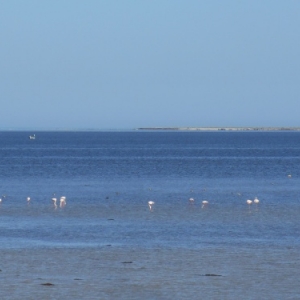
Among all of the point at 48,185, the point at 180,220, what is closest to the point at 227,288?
the point at 180,220

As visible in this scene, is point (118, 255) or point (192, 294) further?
point (118, 255)

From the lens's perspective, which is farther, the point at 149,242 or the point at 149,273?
→ the point at 149,242

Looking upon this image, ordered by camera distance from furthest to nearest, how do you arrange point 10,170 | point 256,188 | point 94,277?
point 10,170, point 256,188, point 94,277

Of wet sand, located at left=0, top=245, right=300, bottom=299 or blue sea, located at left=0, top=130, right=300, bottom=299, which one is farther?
blue sea, located at left=0, top=130, right=300, bottom=299

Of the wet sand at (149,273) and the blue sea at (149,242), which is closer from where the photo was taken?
the wet sand at (149,273)

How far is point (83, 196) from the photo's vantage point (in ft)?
144

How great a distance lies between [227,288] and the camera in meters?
18.6

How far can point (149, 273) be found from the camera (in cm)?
2016

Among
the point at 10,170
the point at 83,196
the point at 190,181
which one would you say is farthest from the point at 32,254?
the point at 10,170

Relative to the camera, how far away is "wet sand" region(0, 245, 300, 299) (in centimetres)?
1808

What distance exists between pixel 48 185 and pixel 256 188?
13453 millimetres

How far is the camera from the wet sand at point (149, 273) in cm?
1808

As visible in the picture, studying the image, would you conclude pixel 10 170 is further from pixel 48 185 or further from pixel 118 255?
pixel 118 255

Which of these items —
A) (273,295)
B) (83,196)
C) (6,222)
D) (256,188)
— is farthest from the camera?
(256,188)
